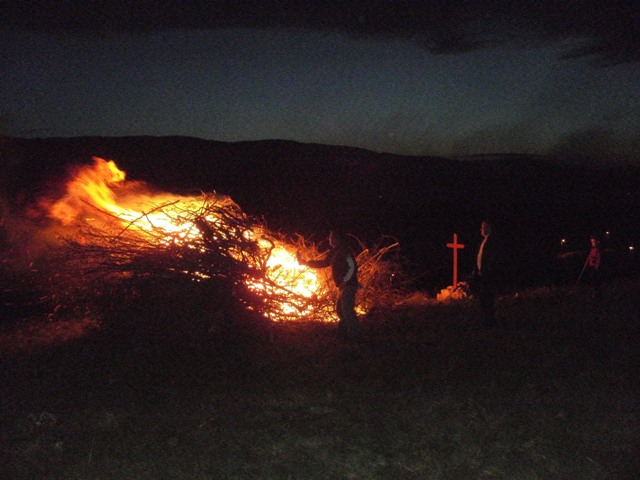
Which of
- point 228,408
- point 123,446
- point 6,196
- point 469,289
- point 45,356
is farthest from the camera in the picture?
point 469,289

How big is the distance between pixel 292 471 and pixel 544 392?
3.03 m

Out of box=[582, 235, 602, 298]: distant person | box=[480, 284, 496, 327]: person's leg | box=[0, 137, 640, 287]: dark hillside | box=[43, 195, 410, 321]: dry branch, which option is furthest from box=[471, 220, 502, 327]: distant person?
box=[0, 137, 640, 287]: dark hillside

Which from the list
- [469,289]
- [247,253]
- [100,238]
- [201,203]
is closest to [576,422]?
[247,253]

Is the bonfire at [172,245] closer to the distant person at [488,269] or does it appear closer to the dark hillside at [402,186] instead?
the distant person at [488,269]

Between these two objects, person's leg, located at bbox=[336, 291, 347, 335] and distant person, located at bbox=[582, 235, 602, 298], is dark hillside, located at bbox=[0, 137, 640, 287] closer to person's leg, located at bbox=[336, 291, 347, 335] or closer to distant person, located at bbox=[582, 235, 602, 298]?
distant person, located at bbox=[582, 235, 602, 298]

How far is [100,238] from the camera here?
9445 mm

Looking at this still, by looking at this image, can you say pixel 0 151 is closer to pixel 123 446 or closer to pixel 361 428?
pixel 123 446

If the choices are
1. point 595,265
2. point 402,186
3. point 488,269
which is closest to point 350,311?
point 488,269

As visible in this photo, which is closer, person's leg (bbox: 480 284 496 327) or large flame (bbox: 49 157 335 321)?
large flame (bbox: 49 157 335 321)

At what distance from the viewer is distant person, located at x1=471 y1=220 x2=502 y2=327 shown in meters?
9.74

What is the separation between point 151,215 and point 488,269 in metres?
5.20

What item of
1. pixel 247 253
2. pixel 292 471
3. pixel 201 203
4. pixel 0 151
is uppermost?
pixel 0 151

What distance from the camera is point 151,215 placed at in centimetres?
984

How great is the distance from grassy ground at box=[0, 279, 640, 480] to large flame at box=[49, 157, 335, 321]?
0.79m
